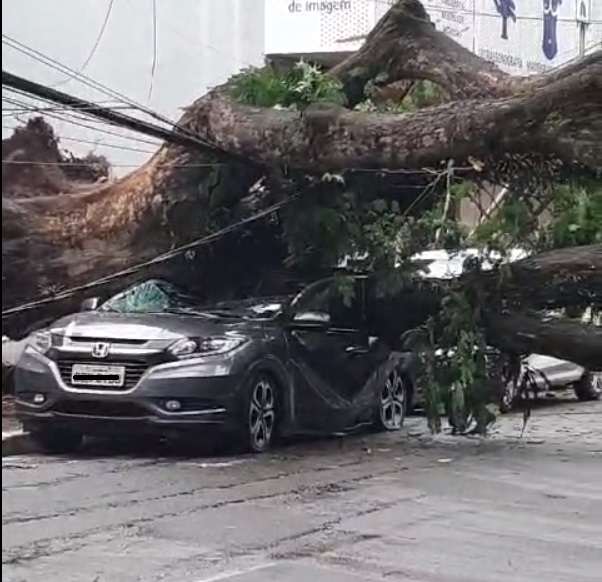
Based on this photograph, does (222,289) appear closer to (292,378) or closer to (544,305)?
(292,378)

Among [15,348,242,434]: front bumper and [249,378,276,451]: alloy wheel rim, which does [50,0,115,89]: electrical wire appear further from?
[249,378,276,451]: alloy wheel rim

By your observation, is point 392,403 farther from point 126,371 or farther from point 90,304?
point 90,304

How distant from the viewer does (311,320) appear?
41.8 feet

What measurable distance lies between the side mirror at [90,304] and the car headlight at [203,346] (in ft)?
2.32

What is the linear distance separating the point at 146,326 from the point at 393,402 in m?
3.32

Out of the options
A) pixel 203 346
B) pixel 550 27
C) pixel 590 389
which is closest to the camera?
pixel 203 346

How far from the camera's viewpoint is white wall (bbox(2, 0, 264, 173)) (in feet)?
37.3

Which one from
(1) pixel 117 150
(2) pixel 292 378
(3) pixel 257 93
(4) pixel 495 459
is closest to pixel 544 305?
(4) pixel 495 459

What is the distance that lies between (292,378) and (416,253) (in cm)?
159

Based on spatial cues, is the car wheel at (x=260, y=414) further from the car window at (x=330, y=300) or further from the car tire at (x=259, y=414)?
the car window at (x=330, y=300)

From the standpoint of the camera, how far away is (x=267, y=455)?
11.8m

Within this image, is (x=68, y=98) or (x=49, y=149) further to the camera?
(x=49, y=149)

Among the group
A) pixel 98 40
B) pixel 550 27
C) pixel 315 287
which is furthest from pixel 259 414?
pixel 550 27

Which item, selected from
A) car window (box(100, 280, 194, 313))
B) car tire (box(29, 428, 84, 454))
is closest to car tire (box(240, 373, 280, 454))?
car window (box(100, 280, 194, 313))
